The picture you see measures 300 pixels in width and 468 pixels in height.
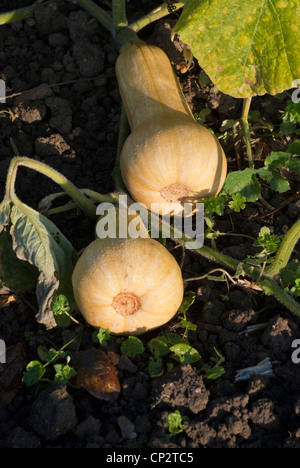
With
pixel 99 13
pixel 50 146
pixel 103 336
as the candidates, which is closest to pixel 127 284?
pixel 103 336

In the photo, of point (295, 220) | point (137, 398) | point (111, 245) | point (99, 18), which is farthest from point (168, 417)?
point (99, 18)

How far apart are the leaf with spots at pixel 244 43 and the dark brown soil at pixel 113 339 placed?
2.32 ft

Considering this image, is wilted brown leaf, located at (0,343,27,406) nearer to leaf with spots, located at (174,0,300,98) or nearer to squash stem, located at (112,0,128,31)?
leaf with spots, located at (174,0,300,98)

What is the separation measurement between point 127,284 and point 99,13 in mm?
2038

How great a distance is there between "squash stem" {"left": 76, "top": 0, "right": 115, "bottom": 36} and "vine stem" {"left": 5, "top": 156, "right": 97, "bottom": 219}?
120cm

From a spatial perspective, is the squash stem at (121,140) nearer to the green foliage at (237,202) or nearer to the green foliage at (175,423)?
the green foliage at (237,202)

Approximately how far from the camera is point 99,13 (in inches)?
158

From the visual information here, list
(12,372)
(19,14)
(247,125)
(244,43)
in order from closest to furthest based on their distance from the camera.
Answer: (12,372), (244,43), (247,125), (19,14)

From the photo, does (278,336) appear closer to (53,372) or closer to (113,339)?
(113,339)

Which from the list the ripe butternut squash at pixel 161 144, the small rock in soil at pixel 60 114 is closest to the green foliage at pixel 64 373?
the ripe butternut squash at pixel 161 144

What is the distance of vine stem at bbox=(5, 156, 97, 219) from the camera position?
10.5 feet

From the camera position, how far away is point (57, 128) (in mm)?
3953

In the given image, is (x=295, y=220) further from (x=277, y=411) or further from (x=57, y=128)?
(x=57, y=128)
